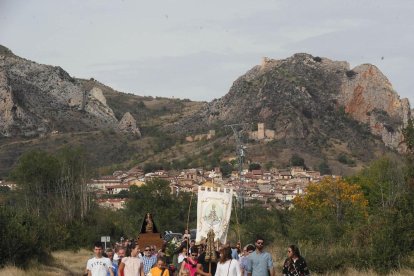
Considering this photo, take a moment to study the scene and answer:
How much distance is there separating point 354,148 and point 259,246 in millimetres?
120700

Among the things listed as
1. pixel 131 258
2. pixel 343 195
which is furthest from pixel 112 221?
pixel 131 258

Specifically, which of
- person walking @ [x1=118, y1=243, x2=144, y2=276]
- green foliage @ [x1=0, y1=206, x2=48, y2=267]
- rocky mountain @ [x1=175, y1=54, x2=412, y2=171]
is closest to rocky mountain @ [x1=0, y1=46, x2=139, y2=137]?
rocky mountain @ [x1=175, y1=54, x2=412, y2=171]

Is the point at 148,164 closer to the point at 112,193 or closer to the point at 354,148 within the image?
the point at 112,193

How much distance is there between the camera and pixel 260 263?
52.1ft

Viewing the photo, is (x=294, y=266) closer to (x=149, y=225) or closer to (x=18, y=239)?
(x=149, y=225)

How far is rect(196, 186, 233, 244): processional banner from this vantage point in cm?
2097

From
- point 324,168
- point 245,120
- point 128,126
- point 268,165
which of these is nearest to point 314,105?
point 245,120

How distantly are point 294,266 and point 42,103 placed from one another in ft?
448

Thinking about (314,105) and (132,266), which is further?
(314,105)

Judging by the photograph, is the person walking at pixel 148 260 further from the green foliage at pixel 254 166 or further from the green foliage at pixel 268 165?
the green foliage at pixel 268 165

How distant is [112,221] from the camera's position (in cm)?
5944

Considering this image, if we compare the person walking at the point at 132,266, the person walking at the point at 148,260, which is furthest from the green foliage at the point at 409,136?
the person walking at the point at 132,266

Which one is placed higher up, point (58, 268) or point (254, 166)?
point (254, 166)

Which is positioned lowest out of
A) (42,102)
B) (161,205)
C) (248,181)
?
→ (161,205)
